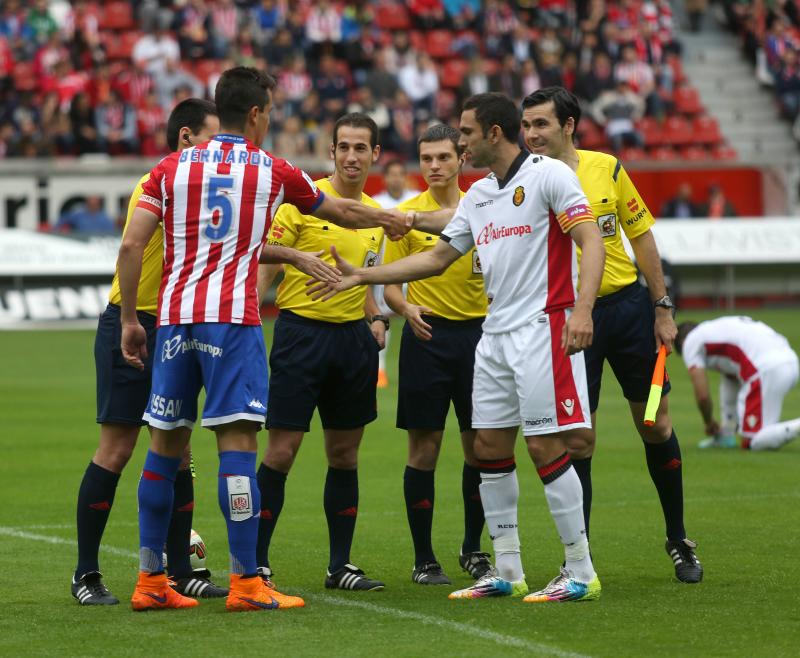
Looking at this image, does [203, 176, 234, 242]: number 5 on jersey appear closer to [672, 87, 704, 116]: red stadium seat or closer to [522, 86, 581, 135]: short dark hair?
[522, 86, 581, 135]: short dark hair

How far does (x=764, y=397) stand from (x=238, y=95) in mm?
7309

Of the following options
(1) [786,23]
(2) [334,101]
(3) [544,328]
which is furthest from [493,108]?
(1) [786,23]

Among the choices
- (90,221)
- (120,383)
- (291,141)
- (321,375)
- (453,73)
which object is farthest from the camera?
(453,73)

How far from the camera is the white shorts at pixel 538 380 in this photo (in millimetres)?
7012

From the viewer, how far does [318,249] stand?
314 inches

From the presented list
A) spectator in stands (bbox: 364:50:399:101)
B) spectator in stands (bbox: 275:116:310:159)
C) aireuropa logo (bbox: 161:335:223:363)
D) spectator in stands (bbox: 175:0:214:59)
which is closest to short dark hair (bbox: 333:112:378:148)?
aireuropa logo (bbox: 161:335:223:363)

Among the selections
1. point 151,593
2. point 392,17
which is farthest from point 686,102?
point 151,593

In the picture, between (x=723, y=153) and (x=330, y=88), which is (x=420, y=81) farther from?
(x=723, y=153)

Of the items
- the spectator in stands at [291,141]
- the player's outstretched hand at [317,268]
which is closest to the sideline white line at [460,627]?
the player's outstretched hand at [317,268]

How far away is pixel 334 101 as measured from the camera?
28766mm

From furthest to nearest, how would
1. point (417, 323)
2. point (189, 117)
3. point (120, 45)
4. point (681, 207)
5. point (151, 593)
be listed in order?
point (120, 45) < point (681, 207) < point (417, 323) < point (189, 117) < point (151, 593)

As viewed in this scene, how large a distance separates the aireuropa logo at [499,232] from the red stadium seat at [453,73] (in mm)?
23761

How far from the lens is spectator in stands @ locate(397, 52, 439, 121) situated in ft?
97.3

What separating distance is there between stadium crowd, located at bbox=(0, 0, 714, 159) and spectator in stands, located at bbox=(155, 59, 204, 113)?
3 centimetres
